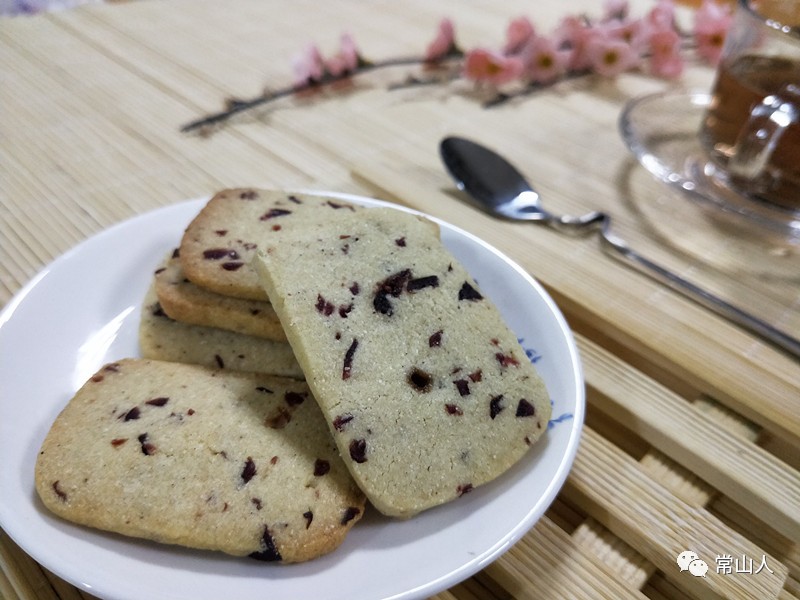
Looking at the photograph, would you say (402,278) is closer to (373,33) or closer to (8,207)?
(8,207)

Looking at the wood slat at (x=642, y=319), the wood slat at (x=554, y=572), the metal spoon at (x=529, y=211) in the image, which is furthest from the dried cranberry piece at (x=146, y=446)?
the metal spoon at (x=529, y=211)

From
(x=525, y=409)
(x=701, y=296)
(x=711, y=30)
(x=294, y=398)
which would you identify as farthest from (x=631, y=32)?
(x=294, y=398)

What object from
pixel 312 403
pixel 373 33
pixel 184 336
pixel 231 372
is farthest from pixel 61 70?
pixel 312 403

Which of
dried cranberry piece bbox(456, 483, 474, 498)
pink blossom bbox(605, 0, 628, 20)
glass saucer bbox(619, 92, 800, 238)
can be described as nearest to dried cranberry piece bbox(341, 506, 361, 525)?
dried cranberry piece bbox(456, 483, 474, 498)

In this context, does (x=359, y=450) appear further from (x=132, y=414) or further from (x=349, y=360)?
(x=132, y=414)

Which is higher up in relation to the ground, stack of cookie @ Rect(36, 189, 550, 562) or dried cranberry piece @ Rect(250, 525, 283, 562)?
stack of cookie @ Rect(36, 189, 550, 562)

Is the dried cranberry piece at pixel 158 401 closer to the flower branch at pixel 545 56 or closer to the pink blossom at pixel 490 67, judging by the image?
the flower branch at pixel 545 56

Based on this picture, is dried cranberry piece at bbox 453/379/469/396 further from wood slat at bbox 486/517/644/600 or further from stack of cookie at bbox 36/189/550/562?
wood slat at bbox 486/517/644/600
